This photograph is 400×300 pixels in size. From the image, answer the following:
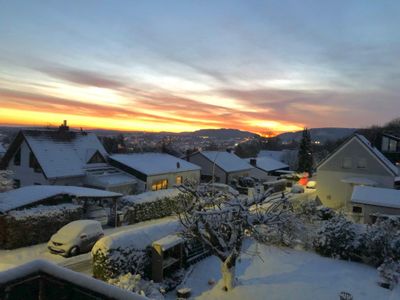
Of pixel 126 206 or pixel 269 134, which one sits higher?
pixel 269 134

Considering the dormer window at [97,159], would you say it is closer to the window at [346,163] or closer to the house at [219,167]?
the house at [219,167]

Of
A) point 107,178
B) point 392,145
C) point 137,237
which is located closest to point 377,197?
point 392,145

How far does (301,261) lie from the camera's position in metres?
17.6

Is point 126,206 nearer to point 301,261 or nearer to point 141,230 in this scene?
point 141,230

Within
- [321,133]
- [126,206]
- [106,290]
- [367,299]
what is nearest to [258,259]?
[367,299]

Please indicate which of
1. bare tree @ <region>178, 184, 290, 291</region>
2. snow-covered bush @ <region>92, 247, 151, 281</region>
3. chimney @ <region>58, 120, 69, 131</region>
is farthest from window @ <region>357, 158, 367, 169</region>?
chimney @ <region>58, 120, 69, 131</region>

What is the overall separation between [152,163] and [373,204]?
21.1 m

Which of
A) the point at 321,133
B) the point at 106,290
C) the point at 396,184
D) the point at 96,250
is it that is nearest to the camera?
the point at 106,290

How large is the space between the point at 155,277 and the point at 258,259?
5.83m

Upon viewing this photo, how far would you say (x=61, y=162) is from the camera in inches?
1204

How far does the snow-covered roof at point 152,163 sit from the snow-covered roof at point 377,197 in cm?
1805

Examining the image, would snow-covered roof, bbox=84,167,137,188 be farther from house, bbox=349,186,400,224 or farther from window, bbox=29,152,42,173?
house, bbox=349,186,400,224

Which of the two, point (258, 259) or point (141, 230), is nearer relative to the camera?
point (141, 230)

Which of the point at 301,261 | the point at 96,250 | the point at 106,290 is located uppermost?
the point at 106,290
